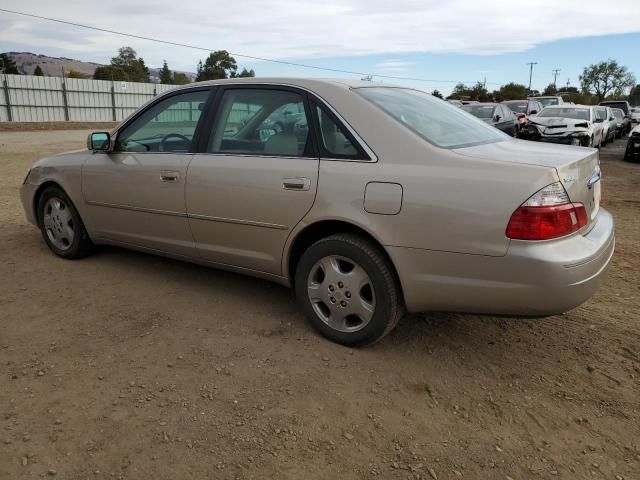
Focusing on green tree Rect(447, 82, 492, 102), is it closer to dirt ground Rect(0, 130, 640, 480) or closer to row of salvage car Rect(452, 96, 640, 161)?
row of salvage car Rect(452, 96, 640, 161)

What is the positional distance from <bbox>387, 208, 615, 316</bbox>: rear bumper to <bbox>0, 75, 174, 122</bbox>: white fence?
29169 mm

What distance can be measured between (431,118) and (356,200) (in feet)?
2.88

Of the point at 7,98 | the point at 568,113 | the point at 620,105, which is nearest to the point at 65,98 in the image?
the point at 7,98

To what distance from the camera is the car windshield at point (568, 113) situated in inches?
587

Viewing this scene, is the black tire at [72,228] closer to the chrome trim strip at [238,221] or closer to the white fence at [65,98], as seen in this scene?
the chrome trim strip at [238,221]

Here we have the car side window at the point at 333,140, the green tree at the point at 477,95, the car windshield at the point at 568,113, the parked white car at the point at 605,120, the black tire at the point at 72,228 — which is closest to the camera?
the car side window at the point at 333,140

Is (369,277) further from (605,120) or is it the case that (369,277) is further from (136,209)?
(605,120)

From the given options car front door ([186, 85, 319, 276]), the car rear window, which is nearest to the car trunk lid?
car front door ([186, 85, 319, 276])

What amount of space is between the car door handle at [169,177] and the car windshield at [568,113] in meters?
13.8

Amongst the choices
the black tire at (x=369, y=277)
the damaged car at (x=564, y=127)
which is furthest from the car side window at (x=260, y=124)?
the damaged car at (x=564, y=127)

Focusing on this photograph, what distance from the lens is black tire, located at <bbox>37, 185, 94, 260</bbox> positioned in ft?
15.8

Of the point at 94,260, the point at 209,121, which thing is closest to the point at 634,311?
the point at 209,121

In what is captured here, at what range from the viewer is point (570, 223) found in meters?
2.73

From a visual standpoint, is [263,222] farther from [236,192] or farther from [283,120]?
[283,120]
